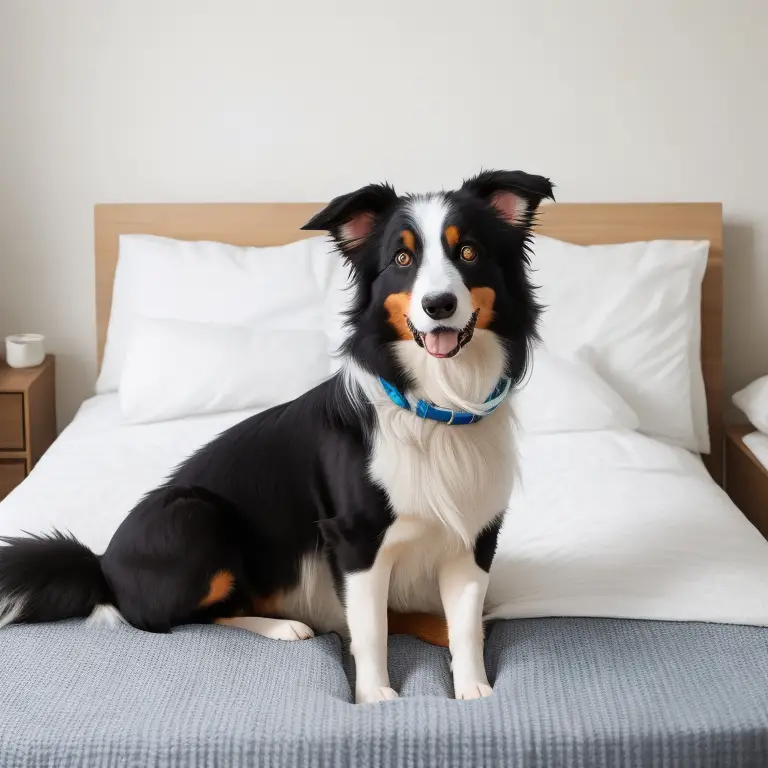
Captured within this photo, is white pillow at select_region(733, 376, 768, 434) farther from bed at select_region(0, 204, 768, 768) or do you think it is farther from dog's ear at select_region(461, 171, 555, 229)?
dog's ear at select_region(461, 171, 555, 229)

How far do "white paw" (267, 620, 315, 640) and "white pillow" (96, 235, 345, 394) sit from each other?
4.79ft

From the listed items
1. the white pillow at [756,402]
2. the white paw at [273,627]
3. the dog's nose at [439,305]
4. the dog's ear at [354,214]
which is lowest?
the white paw at [273,627]

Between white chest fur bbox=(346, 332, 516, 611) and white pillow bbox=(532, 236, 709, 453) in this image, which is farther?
white pillow bbox=(532, 236, 709, 453)

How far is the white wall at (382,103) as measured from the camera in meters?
3.08

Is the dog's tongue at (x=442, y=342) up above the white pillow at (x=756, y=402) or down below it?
above

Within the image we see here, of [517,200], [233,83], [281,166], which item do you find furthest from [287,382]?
[517,200]

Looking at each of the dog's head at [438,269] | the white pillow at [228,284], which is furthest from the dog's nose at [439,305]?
the white pillow at [228,284]

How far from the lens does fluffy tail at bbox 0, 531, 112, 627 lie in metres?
1.51

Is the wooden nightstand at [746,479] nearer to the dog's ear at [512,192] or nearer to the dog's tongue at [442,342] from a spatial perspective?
the dog's ear at [512,192]

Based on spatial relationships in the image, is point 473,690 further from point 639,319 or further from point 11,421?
point 11,421

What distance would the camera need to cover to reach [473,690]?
1.39 meters

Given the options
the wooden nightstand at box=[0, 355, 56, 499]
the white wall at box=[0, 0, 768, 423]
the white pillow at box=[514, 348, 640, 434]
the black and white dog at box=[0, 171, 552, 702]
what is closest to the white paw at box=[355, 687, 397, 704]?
the black and white dog at box=[0, 171, 552, 702]

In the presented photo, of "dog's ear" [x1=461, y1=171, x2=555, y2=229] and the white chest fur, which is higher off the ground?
"dog's ear" [x1=461, y1=171, x2=555, y2=229]

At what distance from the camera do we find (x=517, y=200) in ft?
4.89
